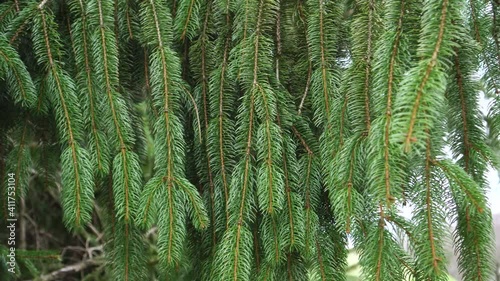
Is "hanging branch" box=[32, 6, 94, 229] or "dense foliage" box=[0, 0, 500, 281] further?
"hanging branch" box=[32, 6, 94, 229]

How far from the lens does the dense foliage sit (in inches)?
33.7

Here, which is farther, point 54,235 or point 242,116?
point 54,235

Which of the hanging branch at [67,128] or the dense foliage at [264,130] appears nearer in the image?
the dense foliage at [264,130]

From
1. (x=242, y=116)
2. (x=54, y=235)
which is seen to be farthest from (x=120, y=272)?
(x=54, y=235)

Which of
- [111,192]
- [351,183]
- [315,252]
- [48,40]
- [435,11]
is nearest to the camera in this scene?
[435,11]

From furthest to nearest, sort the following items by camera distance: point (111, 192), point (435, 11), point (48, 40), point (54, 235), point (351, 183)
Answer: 1. point (54, 235)
2. point (111, 192)
3. point (48, 40)
4. point (351, 183)
5. point (435, 11)

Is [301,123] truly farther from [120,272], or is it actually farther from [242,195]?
[120,272]

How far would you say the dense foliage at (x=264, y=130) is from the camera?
2.81 ft

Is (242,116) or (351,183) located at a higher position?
(242,116)

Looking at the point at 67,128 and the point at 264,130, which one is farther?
the point at 67,128

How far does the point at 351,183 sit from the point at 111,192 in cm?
63

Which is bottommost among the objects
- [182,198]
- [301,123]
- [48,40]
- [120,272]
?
[120,272]

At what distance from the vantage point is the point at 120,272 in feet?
3.89

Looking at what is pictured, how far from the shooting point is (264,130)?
0.99 metres
